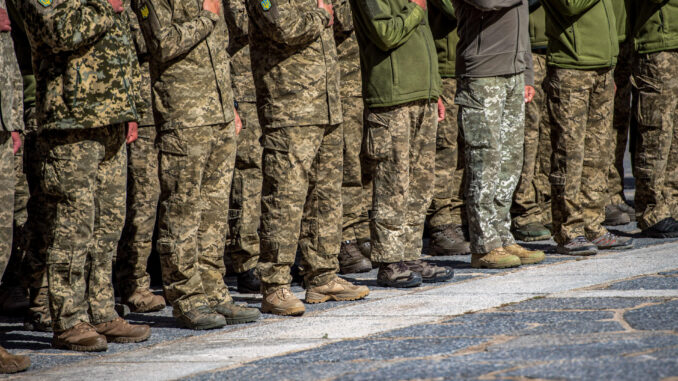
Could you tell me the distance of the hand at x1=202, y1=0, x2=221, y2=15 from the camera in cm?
532

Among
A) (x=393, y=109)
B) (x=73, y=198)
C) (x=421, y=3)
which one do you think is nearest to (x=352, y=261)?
(x=393, y=109)

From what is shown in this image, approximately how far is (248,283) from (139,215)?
2.92 ft

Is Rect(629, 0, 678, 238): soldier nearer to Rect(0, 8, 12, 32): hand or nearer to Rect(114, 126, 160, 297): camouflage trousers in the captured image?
Rect(114, 126, 160, 297): camouflage trousers

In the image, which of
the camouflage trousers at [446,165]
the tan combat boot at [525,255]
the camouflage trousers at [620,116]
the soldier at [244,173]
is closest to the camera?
the soldier at [244,173]

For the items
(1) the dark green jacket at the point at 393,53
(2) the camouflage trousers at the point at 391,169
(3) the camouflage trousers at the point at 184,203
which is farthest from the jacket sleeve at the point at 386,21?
(3) the camouflage trousers at the point at 184,203

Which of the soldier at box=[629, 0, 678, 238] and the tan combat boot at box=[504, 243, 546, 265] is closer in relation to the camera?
the tan combat boot at box=[504, 243, 546, 265]

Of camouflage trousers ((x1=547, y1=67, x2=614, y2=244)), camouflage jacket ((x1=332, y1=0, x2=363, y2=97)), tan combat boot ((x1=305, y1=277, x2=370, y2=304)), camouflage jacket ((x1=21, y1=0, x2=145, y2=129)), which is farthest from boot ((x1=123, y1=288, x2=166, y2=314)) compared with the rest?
camouflage trousers ((x1=547, y1=67, x2=614, y2=244))

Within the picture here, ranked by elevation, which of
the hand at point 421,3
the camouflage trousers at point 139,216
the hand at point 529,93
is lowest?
the camouflage trousers at point 139,216

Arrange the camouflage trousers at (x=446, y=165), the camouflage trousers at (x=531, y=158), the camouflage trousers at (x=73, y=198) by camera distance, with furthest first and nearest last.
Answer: the camouflage trousers at (x=531, y=158), the camouflage trousers at (x=446, y=165), the camouflage trousers at (x=73, y=198)

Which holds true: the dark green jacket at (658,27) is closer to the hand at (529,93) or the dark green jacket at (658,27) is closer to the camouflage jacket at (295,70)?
the hand at (529,93)

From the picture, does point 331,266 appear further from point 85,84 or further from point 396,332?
point 85,84

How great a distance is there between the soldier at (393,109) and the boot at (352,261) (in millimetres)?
772

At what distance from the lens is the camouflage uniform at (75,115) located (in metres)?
4.69

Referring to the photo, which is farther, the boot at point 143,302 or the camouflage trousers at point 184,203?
the boot at point 143,302
